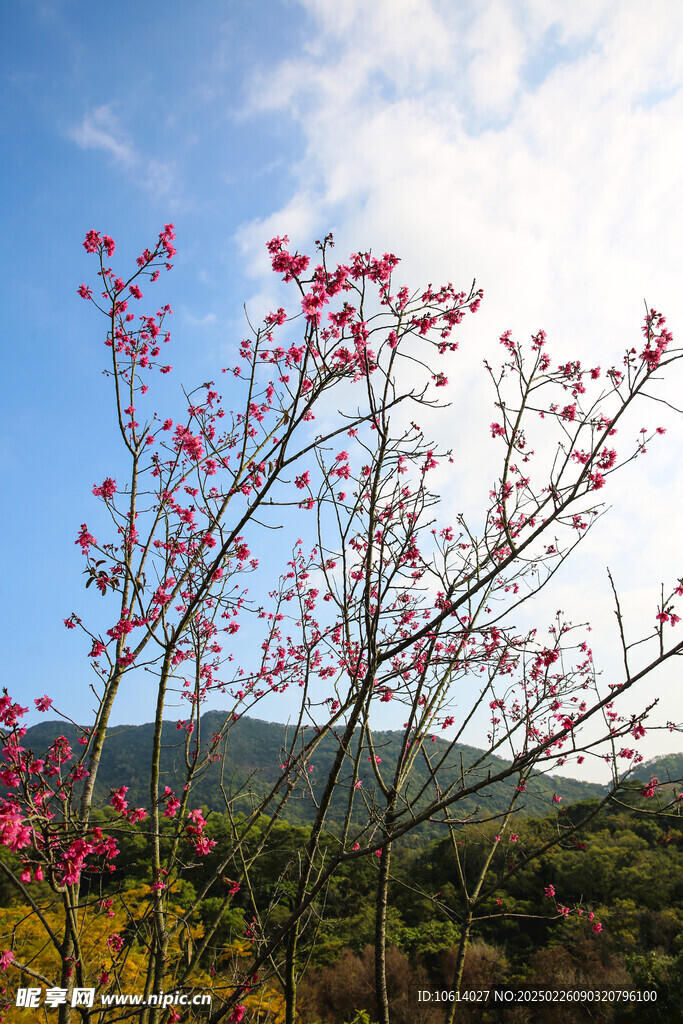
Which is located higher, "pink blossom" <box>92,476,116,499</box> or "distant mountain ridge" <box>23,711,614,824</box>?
"pink blossom" <box>92,476,116,499</box>

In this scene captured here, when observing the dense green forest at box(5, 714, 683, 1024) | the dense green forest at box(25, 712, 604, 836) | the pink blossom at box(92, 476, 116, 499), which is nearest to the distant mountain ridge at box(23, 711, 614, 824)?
the dense green forest at box(25, 712, 604, 836)

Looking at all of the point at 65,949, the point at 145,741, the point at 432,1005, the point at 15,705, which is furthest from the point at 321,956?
the point at 145,741

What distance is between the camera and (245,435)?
3578 mm

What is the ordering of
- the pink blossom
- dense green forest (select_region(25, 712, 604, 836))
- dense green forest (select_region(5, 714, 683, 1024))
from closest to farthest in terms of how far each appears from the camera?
the pink blossom < dense green forest (select_region(5, 714, 683, 1024)) < dense green forest (select_region(25, 712, 604, 836))

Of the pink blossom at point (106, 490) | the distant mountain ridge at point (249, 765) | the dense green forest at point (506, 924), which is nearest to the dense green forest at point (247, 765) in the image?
the distant mountain ridge at point (249, 765)

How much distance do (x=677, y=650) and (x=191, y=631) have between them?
3.57 meters

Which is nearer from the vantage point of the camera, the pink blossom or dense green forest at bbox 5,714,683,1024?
the pink blossom

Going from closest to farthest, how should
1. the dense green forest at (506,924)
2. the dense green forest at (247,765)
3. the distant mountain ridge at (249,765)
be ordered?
the dense green forest at (506,924) → the dense green forest at (247,765) → the distant mountain ridge at (249,765)

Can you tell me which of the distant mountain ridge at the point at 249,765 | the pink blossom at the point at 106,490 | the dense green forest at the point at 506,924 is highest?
the pink blossom at the point at 106,490

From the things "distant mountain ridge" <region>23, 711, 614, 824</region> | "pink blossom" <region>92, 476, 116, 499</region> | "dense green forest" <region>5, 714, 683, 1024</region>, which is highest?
"pink blossom" <region>92, 476, 116, 499</region>

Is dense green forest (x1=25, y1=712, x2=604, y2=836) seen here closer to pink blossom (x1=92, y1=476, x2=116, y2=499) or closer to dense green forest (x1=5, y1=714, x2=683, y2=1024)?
dense green forest (x1=5, y1=714, x2=683, y2=1024)

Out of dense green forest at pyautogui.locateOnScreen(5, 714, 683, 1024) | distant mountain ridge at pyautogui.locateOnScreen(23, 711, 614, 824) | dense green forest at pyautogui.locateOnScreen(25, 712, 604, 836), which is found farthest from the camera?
distant mountain ridge at pyautogui.locateOnScreen(23, 711, 614, 824)

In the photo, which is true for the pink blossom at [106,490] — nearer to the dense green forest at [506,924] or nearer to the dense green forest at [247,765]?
the dense green forest at [506,924]

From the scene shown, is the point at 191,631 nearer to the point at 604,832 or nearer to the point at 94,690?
the point at 94,690
